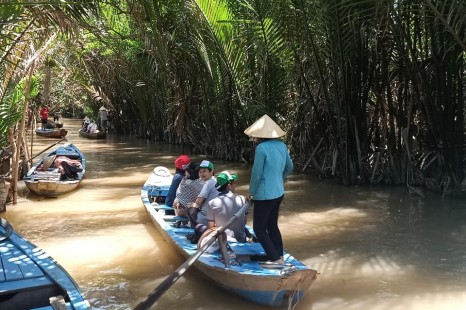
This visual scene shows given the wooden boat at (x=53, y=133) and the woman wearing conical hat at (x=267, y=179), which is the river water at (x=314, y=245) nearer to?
the woman wearing conical hat at (x=267, y=179)

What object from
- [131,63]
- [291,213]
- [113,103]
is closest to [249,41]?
[291,213]

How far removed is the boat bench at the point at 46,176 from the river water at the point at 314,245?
415 mm

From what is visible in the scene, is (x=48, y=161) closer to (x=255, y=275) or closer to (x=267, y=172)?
(x=267, y=172)

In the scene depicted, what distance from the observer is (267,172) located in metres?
4.82

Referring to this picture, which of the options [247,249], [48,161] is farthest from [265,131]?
[48,161]

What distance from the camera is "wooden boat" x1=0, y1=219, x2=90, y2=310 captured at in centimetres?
353

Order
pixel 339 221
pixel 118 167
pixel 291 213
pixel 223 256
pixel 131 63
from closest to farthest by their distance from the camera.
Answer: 1. pixel 223 256
2. pixel 339 221
3. pixel 291 213
4. pixel 118 167
5. pixel 131 63

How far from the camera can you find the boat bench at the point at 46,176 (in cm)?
988

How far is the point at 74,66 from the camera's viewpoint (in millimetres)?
23047

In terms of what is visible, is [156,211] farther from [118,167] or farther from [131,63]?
[131,63]

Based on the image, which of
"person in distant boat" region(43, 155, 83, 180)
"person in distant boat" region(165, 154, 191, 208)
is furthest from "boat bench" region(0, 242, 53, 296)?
"person in distant boat" region(43, 155, 83, 180)

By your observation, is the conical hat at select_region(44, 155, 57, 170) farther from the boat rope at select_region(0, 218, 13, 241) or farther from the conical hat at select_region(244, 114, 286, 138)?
the conical hat at select_region(244, 114, 286, 138)

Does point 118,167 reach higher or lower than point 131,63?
lower

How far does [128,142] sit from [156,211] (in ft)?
55.2
